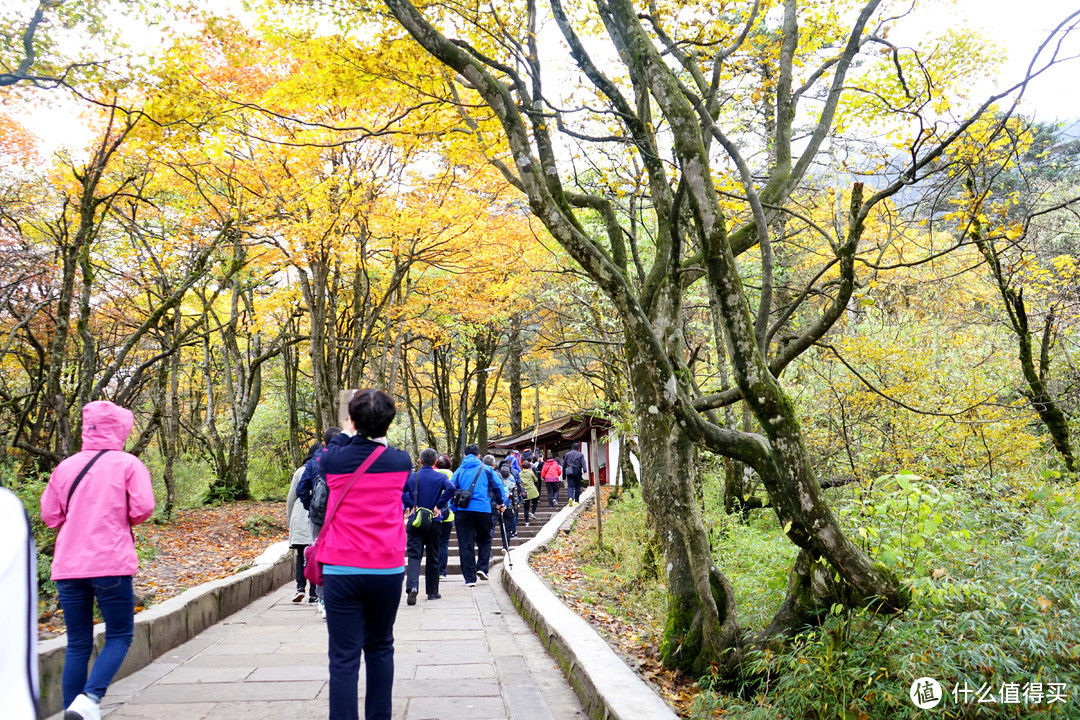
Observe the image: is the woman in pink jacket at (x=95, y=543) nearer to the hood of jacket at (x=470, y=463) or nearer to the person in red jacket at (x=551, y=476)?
the hood of jacket at (x=470, y=463)

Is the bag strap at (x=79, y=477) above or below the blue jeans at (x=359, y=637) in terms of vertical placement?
above

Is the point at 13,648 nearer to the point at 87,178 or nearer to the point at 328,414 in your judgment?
the point at 87,178

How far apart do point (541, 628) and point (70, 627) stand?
3981 millimetres

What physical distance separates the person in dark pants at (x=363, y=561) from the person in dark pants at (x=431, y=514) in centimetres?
465

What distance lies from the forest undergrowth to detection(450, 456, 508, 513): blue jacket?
4.04 metres

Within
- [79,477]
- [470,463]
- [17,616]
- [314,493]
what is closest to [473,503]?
[470,463]

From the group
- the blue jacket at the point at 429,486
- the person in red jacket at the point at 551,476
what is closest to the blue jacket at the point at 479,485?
the blue jacket at the point at 429,486

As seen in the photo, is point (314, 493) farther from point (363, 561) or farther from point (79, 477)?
point (363, 561)

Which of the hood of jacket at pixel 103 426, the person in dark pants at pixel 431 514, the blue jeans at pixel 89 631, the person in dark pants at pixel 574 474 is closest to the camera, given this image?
the blue jeans at pixel 89 631

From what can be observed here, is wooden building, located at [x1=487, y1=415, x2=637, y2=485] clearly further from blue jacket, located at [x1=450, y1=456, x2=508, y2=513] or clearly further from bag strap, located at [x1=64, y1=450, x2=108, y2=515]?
bag strap, located at [x1=64, y1=450, x2=108, y2=515]

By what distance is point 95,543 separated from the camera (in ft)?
13.1

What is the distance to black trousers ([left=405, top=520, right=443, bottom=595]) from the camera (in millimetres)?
8789

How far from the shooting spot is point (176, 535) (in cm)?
1341

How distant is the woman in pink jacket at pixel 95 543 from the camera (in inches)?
156
